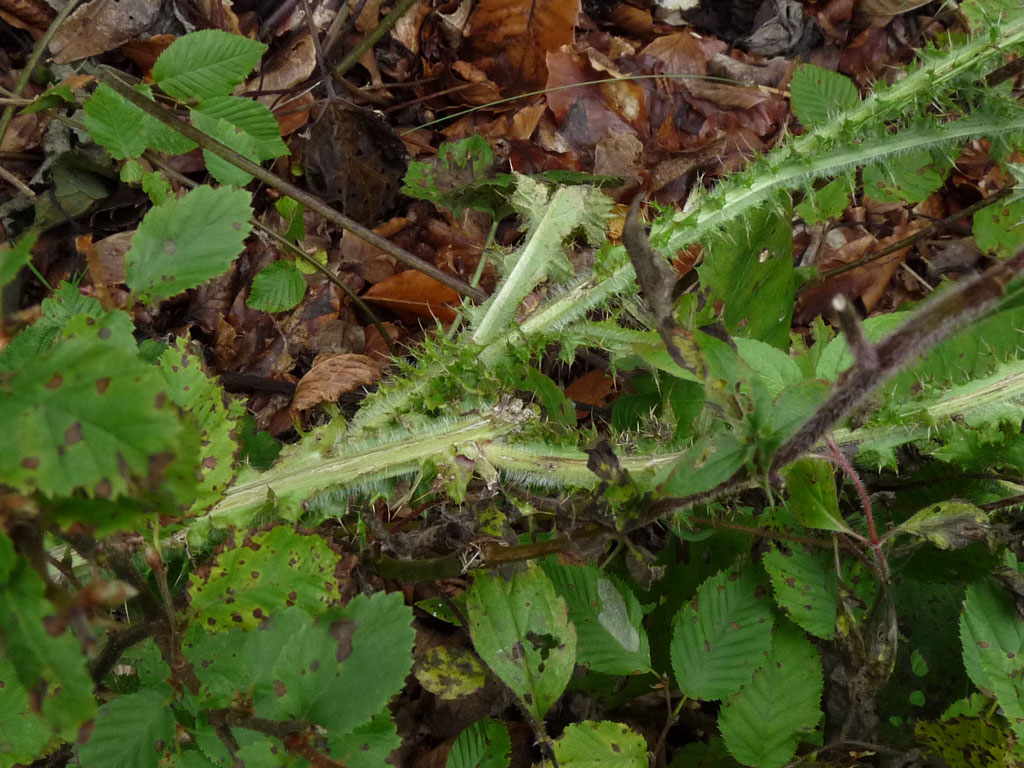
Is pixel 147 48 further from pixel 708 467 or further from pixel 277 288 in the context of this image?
pixel 708 467

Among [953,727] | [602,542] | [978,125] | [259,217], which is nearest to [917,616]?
[953,727]

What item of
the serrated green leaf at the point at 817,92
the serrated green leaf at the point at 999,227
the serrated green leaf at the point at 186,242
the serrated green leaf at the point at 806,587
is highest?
the serrated green leaf at the point at 186,242

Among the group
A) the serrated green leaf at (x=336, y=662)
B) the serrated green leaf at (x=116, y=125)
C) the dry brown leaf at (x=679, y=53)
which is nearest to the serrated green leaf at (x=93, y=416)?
the serrated green leaf at (x=336, y=662)

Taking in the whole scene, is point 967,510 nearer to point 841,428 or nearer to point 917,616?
point 841,428

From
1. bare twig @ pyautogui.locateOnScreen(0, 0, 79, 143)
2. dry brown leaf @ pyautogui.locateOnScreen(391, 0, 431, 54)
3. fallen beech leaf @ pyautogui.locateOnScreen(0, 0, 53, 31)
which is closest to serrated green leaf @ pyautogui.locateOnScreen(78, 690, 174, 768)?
bare twig @ pyautogui.locateOnScreen(0, 0, 79, 143)

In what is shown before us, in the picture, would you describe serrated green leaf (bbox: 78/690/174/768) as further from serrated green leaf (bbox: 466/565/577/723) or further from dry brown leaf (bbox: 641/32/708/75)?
dry brown leaf (bbox: 641/32/708/75)

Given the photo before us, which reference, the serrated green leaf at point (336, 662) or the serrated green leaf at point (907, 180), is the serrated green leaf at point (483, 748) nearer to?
the serrated green leaf at point (336, 662)

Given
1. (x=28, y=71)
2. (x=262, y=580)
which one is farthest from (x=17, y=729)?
(x=28, y=71)
